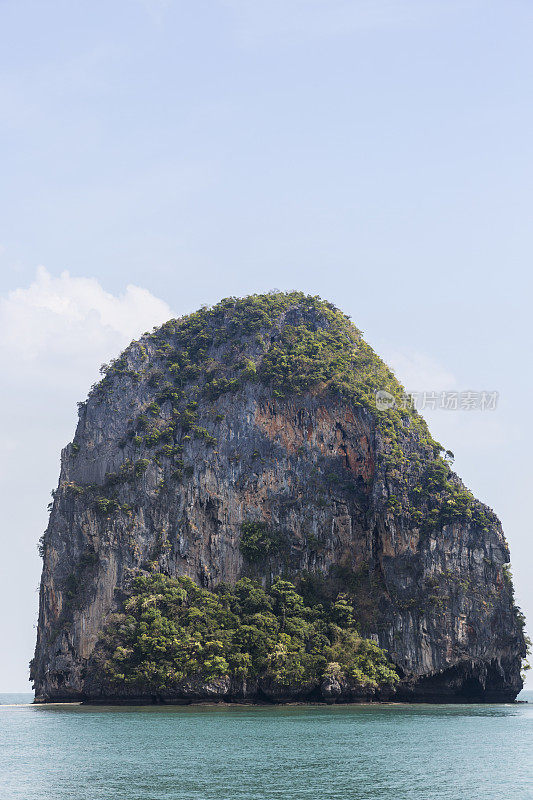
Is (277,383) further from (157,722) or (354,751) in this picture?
(354,751)

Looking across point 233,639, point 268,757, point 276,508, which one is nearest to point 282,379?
point 276,508

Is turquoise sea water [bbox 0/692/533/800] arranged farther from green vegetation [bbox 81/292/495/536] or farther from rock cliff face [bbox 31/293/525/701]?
green vegetation [bbox 81/292/495/536]

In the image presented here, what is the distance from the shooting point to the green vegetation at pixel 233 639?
61906 millimetres

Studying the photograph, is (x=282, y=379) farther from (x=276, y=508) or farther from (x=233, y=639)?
(x=233, y=639)

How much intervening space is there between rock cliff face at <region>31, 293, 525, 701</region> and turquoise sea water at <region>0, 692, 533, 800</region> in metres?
15.1

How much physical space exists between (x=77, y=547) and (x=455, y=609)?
104ft

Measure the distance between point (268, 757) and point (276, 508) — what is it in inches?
1665

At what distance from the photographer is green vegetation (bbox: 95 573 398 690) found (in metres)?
61.9

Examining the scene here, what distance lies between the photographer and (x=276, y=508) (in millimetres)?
76188

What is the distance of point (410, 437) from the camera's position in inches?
3046

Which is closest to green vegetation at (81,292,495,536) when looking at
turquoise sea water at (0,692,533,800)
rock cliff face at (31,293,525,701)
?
rock cliff face at (31,293,525,701)

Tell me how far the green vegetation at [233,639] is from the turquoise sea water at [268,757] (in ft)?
27.4

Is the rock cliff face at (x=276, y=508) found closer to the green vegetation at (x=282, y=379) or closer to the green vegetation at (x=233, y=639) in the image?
the green vegetation at (x=282, y=379)

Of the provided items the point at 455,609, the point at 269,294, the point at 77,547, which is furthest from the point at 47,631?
the point at 269,294
